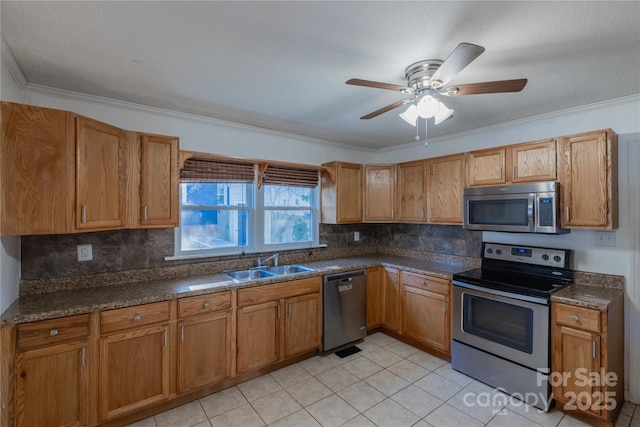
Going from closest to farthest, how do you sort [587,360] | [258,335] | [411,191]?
[587,360] < [258,335] < [411,191]

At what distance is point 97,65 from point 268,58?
112 centimetres

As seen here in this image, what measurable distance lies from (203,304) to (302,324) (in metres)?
1.03

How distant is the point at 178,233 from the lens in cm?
282

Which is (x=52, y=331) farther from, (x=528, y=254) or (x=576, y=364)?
(x=528, y=254)

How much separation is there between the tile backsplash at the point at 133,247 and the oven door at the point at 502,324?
82 centimetres

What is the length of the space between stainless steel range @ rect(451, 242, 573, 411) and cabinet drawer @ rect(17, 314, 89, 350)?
300 cm

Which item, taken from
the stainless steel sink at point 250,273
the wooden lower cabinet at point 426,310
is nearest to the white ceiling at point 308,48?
the stainless steel sink at point 250,273

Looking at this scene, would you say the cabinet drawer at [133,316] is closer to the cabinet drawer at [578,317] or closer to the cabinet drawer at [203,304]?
the cabinet drawer at [203,304]

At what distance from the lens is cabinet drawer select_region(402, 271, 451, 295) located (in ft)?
9.78

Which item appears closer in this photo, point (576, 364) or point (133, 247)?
point (576, 364)

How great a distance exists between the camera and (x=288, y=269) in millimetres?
3336

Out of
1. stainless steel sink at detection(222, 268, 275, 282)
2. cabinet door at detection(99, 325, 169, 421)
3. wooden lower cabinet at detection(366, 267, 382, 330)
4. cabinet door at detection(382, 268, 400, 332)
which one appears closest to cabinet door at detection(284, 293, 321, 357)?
stainless steel sink at detection(222, 268, 275, 282)

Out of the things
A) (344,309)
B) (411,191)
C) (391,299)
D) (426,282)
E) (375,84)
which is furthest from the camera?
(411,191)

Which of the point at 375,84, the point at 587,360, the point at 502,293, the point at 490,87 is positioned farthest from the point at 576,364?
the point at 375,84
